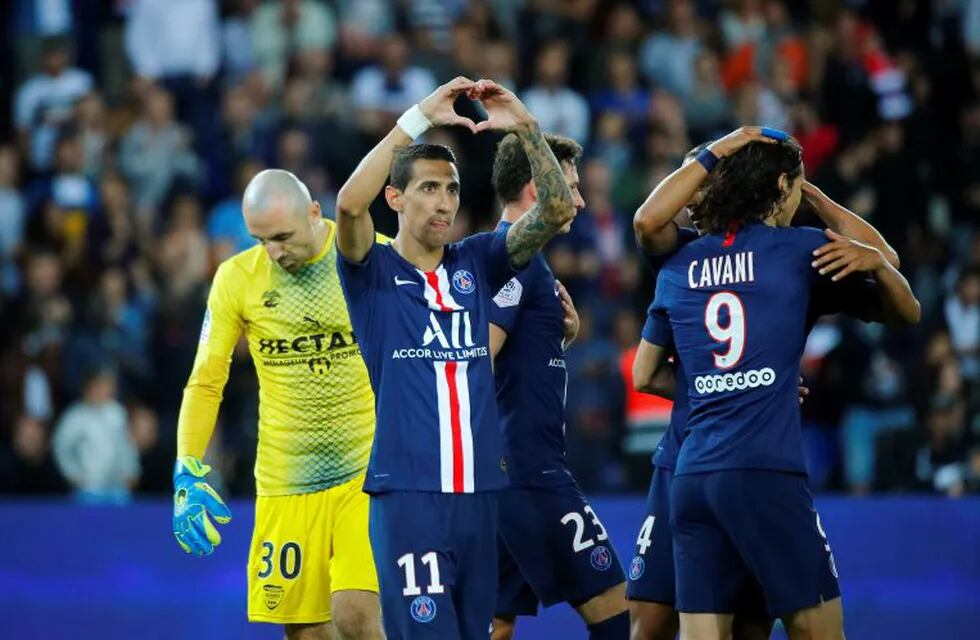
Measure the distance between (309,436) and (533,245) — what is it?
193 cm

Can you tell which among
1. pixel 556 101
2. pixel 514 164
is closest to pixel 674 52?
pixel 556 101

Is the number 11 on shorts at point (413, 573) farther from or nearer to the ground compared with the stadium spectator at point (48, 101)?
nearer to the ground

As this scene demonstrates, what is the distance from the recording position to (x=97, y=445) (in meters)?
12.9

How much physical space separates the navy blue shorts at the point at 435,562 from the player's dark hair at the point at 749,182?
4.75 ft

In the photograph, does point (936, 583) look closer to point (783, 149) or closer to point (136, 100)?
point (783, 149)

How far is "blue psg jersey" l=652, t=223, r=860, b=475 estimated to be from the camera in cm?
638

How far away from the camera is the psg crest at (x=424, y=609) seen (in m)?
6.34

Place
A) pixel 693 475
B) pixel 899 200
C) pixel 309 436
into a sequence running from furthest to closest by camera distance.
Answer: pixel 899 200, pixel 309 436, pixel 693 475

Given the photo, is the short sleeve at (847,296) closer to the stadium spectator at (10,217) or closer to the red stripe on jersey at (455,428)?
the red stripe on jersey at (455,428)

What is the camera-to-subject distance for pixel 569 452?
12297 mm

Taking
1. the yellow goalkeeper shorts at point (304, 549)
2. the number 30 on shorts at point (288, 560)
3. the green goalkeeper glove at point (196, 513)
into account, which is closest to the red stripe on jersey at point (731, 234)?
the yellow goalkeeper shorts at point (304, 549)

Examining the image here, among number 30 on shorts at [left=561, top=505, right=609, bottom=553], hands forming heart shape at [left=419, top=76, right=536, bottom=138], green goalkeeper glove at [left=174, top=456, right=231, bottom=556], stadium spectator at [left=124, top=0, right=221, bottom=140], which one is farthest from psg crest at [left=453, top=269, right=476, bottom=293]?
stadium spectator at [left=124, top=0, right=221, bottom=140]

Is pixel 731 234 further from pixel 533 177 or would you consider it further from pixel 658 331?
pixel 533 177

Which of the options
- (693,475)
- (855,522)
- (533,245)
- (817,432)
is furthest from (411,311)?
(817,432)
